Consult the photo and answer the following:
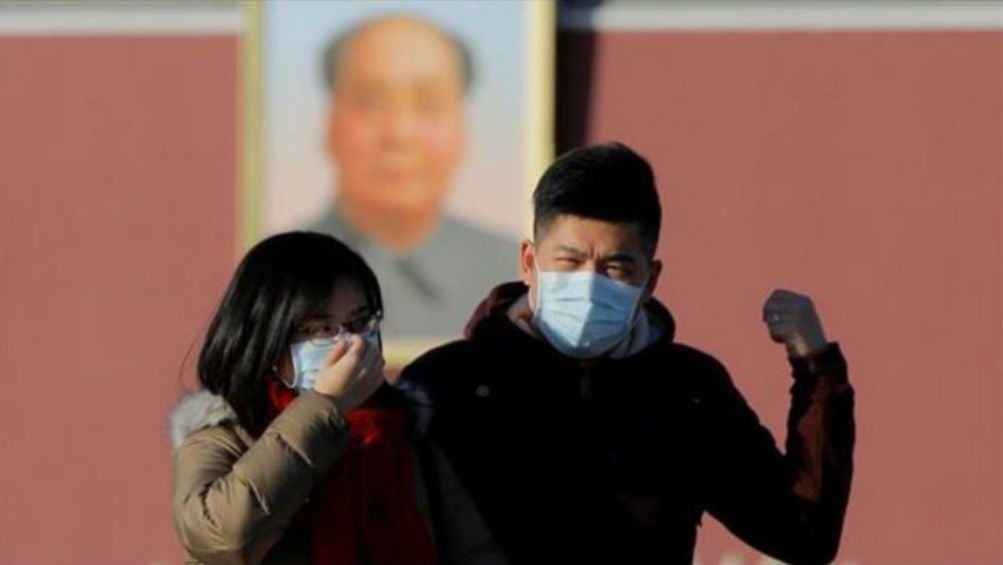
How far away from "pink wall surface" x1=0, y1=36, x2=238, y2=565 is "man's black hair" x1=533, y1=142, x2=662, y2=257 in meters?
4.11

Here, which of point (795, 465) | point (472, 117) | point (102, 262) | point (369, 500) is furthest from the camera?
point (102, 262)

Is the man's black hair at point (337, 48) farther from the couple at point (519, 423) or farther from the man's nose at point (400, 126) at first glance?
the couple at point (519, 423)

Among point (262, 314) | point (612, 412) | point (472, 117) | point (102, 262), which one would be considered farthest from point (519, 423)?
point (102, 262)

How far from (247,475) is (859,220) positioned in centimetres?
441

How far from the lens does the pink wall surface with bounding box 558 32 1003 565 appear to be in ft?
21.1

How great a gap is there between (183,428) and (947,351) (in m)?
4.35

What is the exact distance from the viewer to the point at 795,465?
2.57m

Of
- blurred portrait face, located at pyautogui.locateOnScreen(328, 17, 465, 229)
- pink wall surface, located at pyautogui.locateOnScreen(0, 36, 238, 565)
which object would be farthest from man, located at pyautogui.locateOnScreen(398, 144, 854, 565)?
pink wall surface, located at pyautogui.locateOnScreen(0, 36, 238, 565)

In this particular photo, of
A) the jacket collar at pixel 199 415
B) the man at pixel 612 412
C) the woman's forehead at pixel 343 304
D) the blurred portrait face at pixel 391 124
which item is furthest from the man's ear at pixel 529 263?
the blurred portrait face at pixel 391 124

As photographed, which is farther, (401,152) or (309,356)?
(401,152)

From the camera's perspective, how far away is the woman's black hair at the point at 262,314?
2363mm

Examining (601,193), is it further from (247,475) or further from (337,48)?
(337,48)

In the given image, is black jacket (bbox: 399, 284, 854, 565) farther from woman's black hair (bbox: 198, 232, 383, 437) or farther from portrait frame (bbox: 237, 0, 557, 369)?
portrait frame (bbox: 237, 0, 557, 369)

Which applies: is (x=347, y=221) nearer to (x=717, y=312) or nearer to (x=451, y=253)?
(x=451, y=253)
